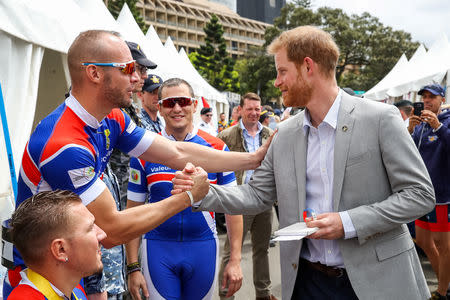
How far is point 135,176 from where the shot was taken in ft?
10.5

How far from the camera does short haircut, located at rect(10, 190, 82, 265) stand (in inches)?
66.7

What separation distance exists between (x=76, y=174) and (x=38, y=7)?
3857 millimetres

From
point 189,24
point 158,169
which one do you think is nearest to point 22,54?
point 158,169

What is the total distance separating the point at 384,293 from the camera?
207 cm

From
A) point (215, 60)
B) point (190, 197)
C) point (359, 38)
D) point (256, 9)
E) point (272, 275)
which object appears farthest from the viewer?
point (256, 9)

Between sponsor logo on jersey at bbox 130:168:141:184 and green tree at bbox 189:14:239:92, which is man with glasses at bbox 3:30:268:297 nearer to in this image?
sponsor logo on jersey at bbox 130:168:141:184

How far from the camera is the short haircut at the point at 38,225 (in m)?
1.70

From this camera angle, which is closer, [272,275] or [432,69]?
[272,275]

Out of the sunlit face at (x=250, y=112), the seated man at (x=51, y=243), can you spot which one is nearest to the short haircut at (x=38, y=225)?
the seated man at (x=51, y=243)

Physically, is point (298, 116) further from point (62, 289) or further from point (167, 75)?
point (167, 75)

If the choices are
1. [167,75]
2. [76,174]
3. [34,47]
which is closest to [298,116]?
[76,174]

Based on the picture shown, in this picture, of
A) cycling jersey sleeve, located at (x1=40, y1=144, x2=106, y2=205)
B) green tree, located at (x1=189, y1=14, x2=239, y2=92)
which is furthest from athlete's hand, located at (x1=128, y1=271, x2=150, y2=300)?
green tree, located at (x1=189, y1=14, x2=239, y2=92)

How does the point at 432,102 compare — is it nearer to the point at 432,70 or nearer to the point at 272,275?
the point at 272,275

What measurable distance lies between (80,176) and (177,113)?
1372 millimetres
